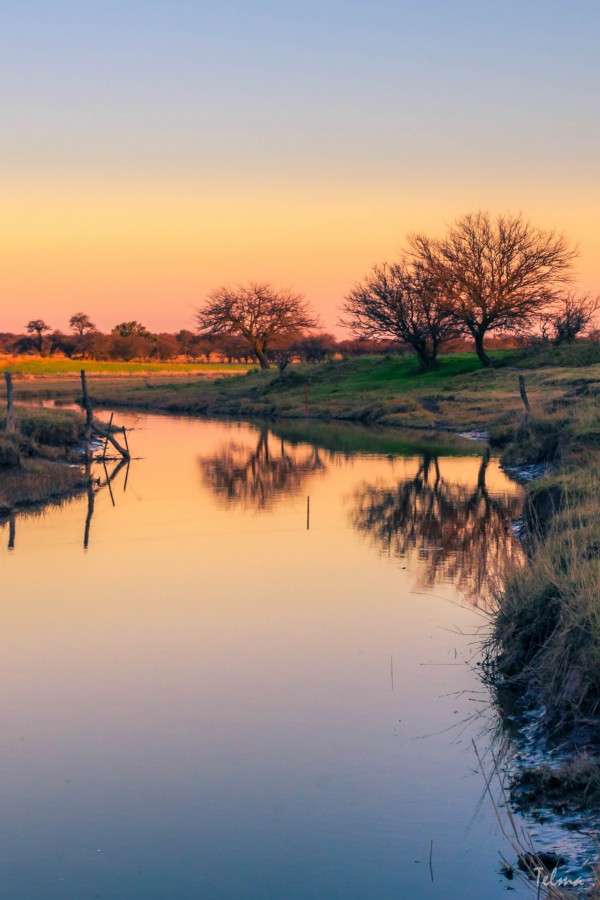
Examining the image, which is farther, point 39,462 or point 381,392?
point 381,392

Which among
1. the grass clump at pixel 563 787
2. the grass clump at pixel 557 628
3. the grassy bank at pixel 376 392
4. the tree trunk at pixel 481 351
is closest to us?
the grass clump at pixel 563 787

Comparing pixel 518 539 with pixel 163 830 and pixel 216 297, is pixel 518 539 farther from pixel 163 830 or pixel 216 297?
pixel 216 297

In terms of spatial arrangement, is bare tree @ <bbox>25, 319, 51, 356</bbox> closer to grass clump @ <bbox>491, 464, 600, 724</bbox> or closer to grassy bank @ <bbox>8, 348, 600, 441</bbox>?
grassy bank @ <bbox>8, 348, 600, 441</bbox>

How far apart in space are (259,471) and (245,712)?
2128cm

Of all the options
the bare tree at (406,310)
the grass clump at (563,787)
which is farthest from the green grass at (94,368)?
the grass clump at (563,787)

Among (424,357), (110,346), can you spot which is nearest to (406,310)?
(424,357)

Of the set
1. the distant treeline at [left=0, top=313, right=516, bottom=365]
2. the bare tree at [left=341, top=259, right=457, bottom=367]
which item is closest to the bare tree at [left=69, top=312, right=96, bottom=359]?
the distant treeline at [left=0, top=313, right=516, bottom=365]

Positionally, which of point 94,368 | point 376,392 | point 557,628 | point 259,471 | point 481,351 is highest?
point 481,351

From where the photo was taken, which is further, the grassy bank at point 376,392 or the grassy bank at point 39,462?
the grassy bank at point 376,392

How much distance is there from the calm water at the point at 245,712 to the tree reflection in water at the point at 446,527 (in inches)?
4.3

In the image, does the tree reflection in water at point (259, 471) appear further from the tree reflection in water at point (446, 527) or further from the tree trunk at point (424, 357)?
the tree trunk at point (424, 357)

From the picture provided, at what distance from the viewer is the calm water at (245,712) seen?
6.98 meters

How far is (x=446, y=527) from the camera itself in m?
20.4

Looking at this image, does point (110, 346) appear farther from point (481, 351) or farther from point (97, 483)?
point (97, 483)
